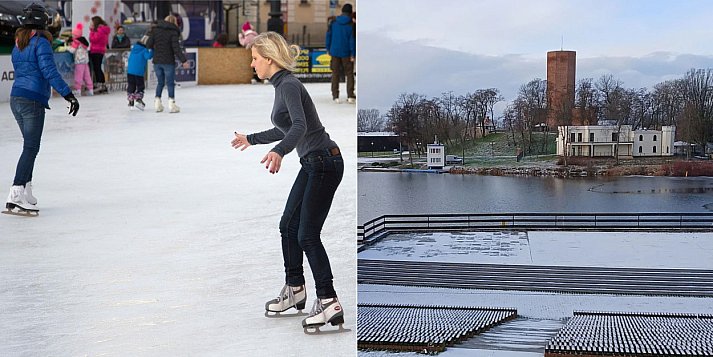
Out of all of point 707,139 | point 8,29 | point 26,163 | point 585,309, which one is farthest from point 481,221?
point 8,29

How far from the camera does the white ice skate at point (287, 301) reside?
5195mm

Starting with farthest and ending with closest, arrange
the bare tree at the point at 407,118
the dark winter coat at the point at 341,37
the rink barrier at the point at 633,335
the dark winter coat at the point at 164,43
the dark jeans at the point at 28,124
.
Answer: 1. the dark winter coat at the point at 341,37
2. the dark winter coat at the point at 164,43
3. the dark jeans at the point at 28,124
4. the bare tree at the point at 407,118
5. the rink barrier at the point at 633,335

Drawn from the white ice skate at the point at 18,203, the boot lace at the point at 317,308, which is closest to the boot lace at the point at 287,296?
the boot lace at the point at 317,308

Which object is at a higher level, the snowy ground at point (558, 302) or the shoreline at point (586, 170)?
the shoreline at point (586, 170)

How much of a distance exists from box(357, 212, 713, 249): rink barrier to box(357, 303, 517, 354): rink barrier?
251mm

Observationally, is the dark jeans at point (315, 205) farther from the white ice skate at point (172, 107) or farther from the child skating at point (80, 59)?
the child skating at point (80, 59)

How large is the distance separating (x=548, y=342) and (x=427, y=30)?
1081 mm

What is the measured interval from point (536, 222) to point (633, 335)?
1.61ft

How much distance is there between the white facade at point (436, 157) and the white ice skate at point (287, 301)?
1.42 meters

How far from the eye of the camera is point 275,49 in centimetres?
473

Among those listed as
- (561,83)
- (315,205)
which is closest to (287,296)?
(315,205)

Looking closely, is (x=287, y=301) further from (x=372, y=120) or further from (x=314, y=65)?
(x=314, y=65)

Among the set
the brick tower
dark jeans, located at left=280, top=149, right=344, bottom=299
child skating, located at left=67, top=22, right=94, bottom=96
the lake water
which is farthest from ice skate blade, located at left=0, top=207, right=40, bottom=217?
child skating, located at left=67, top=22, right=94, bottom=96

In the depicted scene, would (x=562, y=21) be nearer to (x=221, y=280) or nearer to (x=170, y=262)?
(x=221, y=280)
